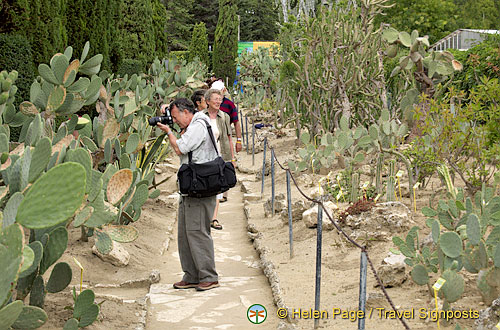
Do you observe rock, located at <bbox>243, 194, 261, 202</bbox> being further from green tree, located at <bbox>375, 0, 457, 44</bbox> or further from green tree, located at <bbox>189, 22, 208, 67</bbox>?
green tree, located at <bbox>189, 22, 208, 67</bbox>

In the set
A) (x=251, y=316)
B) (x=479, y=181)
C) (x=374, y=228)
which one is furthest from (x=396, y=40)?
(x=251, y=316)

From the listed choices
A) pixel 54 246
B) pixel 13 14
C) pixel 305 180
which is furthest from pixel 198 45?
pixel 54 246

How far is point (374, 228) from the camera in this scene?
5.57 m

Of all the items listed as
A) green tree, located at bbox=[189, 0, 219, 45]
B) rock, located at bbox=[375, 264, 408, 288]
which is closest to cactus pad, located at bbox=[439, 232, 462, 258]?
rock, located at bbox=[375, 264, 408, 288]

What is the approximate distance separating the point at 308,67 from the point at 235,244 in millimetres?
5120

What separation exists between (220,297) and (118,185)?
51.7 inches

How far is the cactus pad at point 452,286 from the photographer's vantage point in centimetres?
358

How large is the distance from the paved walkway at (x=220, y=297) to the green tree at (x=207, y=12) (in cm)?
4841

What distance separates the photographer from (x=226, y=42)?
32.6 metres

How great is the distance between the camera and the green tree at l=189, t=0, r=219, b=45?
176ft

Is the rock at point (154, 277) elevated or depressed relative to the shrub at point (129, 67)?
depressed

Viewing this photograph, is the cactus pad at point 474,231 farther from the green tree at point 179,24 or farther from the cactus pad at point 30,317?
the green tree at point 179,24

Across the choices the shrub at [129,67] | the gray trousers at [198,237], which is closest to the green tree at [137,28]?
the shrub at [129,67]

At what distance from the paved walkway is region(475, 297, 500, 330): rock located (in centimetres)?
151
